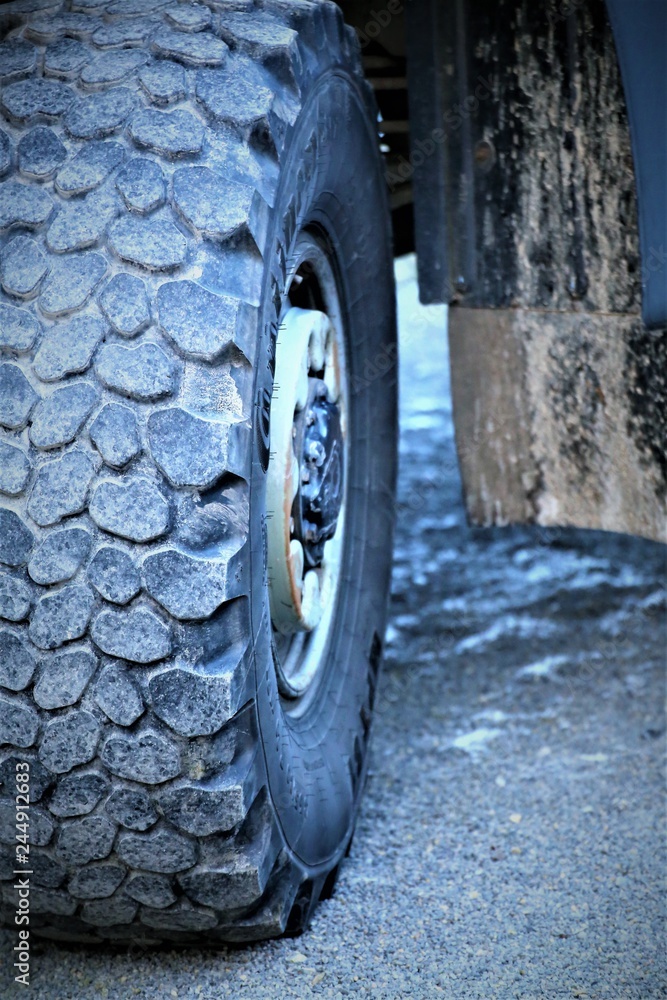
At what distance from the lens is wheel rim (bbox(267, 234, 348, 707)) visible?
4.68 feet

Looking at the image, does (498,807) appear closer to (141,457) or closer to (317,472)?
(317,472)

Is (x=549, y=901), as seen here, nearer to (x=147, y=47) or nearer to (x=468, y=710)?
(x=468, y=710)

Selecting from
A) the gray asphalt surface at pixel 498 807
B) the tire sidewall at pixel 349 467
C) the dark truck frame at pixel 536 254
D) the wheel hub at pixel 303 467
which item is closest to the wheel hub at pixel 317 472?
the wheel hub at pixel 303 467

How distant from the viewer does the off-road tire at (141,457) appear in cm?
114

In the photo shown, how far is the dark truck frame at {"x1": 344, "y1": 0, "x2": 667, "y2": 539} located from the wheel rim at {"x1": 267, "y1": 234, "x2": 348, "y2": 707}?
0.28 m

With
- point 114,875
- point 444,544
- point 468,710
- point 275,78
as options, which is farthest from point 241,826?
point 444,544

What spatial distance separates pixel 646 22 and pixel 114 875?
1239 mm

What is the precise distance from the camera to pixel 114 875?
4.00ft

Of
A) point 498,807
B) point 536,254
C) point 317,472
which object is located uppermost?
point 536,254

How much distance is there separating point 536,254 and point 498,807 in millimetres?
914

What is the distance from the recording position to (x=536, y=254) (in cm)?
180

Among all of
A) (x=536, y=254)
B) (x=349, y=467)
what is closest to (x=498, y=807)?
(x=349, y=467)

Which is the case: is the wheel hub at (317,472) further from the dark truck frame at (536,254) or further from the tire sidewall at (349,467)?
the dark truck frame at (536,254)

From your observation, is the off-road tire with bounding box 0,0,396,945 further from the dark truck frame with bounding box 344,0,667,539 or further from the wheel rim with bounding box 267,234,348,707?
the dark truck frame with bounding box 344,0,667,539
